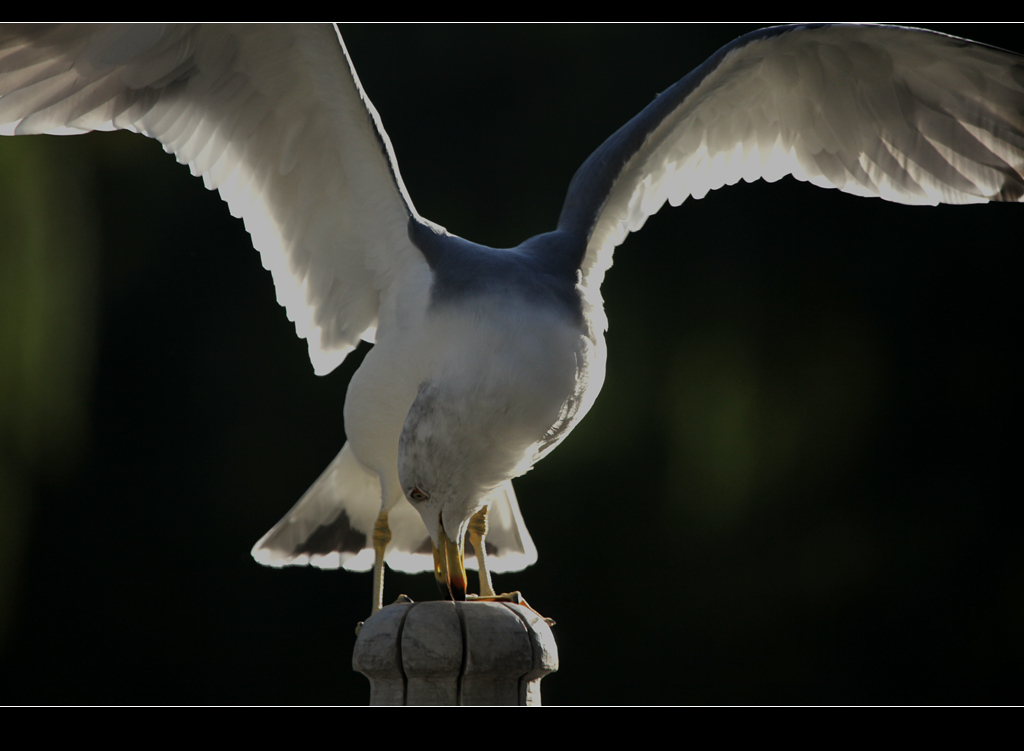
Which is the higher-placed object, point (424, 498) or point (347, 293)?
point (347, 293)

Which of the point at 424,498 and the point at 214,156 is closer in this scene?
the point at 424,498

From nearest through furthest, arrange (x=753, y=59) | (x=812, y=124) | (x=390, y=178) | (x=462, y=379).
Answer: (x=462, y=379) < (x=390, y=178) < (x=753, y=59) < (x=812, y=124)

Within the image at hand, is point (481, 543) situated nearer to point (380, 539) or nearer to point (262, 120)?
point (380, 539)

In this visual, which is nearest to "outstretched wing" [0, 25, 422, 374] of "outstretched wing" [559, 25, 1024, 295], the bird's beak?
"outstretched wing" [559, 25, 1024, 295]

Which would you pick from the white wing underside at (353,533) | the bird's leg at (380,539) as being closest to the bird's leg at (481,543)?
the bird's leg at (380,539)

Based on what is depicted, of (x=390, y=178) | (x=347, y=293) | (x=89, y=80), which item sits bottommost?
(x=347, y=293)

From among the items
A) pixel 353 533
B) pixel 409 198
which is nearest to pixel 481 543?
pixel 353 533

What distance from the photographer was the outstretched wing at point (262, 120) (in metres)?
1.61

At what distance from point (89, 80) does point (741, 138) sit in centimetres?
132

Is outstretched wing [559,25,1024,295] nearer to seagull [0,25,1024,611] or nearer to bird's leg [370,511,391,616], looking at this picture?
seagull [0,25,1024,611]

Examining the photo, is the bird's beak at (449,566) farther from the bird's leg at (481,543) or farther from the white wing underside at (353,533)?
the white wing underside at (353,533)

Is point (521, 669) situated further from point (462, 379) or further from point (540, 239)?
point (540, 239)

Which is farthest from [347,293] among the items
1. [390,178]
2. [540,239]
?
[540,239]

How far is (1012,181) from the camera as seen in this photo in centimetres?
188
